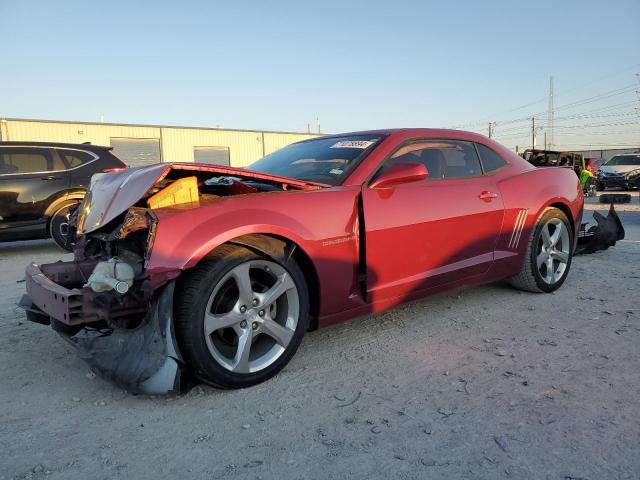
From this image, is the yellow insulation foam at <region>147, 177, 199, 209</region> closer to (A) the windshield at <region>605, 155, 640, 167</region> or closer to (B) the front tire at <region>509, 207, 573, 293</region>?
(B) the front tire at <region>509, 207, 573, 293</region>

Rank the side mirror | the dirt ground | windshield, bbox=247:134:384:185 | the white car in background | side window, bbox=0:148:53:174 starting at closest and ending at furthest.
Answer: the dirt ground < the side mirror < windshield, bbox=247:134:384:185 < side window, bbox=0:148:53:174 < the white car in background

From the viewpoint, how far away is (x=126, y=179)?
2822 millimetres

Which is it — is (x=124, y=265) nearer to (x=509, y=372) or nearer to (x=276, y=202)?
(x=276, y=202)

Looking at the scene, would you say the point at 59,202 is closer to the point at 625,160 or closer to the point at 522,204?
the point at 522,204

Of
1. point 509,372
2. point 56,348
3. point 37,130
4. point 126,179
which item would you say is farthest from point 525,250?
point 37,130

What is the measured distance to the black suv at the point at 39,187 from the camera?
6.90 m

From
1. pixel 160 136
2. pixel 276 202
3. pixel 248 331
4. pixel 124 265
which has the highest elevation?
pixel 160 136

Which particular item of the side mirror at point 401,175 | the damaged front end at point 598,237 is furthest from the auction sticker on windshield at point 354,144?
the damaged front end at point 598,237

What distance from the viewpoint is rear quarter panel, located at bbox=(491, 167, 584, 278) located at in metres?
3.94

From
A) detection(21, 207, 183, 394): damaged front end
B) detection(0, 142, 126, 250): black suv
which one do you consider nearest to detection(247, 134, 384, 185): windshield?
detection(21, 207, 183, 394): damaged front end

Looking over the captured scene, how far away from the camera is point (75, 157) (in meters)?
7.39

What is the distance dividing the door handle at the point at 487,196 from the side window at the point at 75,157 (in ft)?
20.2

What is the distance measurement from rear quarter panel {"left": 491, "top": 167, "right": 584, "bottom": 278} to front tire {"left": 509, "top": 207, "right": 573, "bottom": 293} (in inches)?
3.5

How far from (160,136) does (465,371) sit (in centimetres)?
2833
